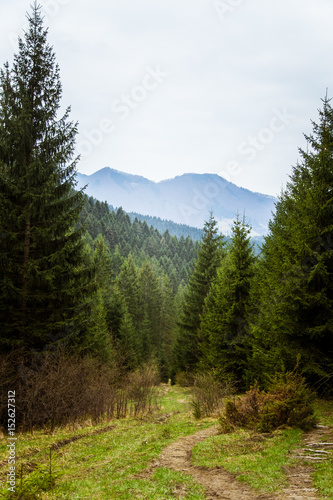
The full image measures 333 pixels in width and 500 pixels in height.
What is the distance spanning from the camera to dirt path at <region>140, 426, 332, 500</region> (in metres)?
6.35

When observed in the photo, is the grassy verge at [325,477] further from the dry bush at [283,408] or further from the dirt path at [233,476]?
the dry bush at [283,408]

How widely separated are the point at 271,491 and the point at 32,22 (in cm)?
2078

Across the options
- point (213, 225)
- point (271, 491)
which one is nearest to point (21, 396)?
point (271, 491)

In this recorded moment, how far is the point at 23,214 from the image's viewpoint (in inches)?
564

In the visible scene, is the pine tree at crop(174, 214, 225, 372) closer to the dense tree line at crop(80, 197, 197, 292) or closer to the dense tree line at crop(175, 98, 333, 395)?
the dense tree line at crop(175, 98, 333, 395)

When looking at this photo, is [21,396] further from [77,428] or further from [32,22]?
[32,22]

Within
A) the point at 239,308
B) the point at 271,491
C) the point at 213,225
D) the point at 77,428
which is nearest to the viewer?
the point at 271,491

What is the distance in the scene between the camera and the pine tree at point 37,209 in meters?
14.2

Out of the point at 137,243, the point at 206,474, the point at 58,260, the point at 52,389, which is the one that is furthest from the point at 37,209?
the point at 137,243

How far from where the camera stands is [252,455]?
880 cm

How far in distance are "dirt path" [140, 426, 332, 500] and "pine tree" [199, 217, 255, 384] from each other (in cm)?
1100

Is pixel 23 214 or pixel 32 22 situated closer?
pixel 23 214

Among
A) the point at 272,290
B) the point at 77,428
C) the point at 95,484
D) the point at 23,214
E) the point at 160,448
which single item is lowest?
the point at 77,428

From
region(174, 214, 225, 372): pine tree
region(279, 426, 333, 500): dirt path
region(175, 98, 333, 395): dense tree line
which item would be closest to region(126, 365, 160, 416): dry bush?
region(175, 98, 333, 395): dense tree line
